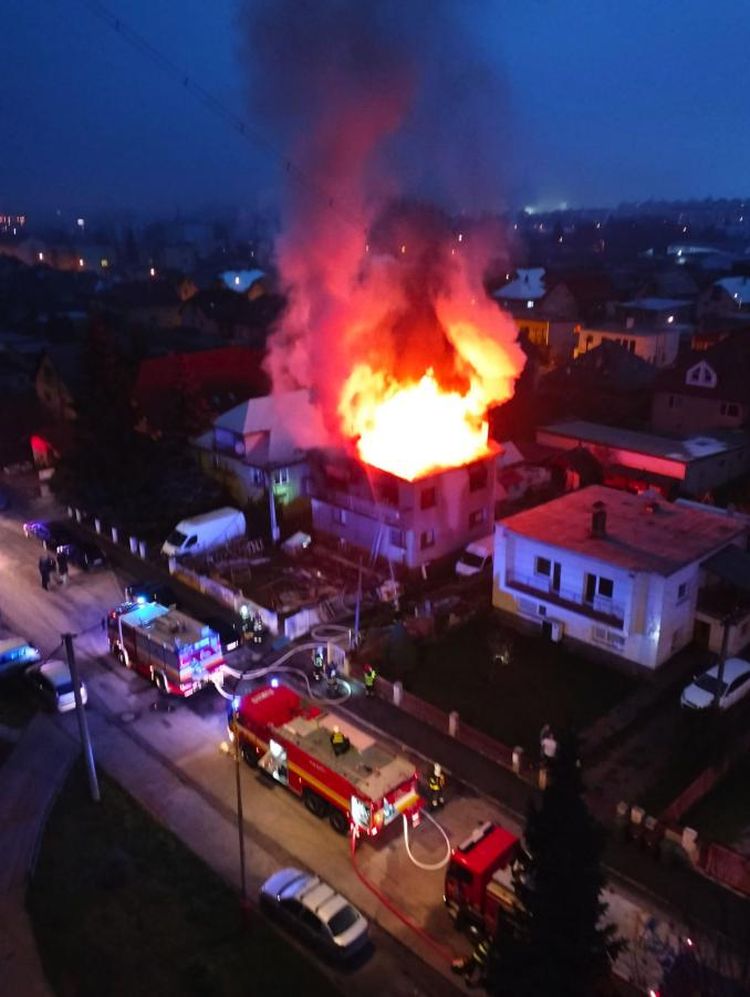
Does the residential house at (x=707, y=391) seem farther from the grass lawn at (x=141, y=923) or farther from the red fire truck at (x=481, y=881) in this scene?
the grass lawn at (x=141, y=923)

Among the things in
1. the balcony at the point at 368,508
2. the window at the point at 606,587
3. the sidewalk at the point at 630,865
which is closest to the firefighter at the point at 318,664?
the sidewalk at the point at 630,865

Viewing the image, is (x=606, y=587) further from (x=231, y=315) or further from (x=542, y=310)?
(x=231, y=315)

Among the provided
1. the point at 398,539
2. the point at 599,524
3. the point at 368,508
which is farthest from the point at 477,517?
the point at 599,524

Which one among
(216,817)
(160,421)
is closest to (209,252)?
(160,421)

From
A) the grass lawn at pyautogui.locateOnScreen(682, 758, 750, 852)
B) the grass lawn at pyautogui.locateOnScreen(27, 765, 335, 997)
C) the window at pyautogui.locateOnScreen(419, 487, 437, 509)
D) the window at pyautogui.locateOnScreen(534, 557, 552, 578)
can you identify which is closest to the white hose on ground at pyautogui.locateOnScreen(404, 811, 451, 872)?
the grass lawn at pyautogui.locateOnScreen(27, 765, 335, 997)

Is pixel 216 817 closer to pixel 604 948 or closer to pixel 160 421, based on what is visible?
pixel 604 948
